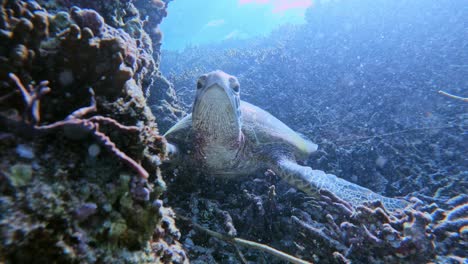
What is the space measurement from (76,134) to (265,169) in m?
3.02

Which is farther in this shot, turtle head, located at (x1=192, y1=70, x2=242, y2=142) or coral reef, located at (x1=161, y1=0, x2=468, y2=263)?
turtle head, located at (x1=192, y1=70, x2=242, y2=142)

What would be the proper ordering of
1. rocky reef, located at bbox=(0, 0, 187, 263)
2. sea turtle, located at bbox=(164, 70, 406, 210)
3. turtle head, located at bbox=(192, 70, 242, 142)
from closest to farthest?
rocky reef, located at bbox=(0, 0, 187, 263)
turtle head, located at bbox=(192, 70, 242, 142)
sea turtle, located at bbox=(164, 70, 406, 210)

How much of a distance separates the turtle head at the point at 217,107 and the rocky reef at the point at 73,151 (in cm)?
107

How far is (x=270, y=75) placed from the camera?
27.9ft

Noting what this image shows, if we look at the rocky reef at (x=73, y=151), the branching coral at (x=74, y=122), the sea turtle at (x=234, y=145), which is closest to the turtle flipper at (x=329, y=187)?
the sea turtle at (x=234, y=145)

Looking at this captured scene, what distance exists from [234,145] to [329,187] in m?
1.26

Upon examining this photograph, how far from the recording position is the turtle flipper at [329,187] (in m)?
2.80

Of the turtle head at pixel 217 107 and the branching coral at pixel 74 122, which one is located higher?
the turtle head at pixel 217 107

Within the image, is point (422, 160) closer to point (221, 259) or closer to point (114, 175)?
point (221, 259)

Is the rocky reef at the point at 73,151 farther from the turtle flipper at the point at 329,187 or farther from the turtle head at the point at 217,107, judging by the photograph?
the turtle flipper at the point at 329,187

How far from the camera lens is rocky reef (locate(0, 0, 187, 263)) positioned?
3.16 feet

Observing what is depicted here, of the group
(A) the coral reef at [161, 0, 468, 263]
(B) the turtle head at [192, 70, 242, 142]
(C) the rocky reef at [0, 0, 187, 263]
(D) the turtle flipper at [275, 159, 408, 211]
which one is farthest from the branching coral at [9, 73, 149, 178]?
(D) the turtle flipper at [275, 159, 408, 211]

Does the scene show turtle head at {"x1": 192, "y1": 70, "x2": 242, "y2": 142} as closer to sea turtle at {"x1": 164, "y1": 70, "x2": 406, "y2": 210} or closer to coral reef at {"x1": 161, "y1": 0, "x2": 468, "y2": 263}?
sea turtle at {"x1": 164, "y1": 70, "x2": 406, "y2": 210}

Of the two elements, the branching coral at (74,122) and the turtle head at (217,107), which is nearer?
the branching coral at (74,122)
